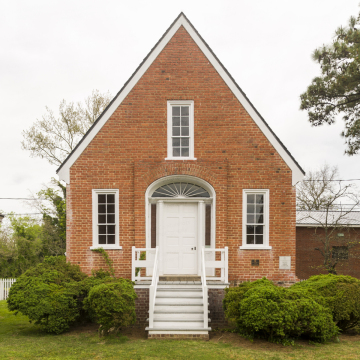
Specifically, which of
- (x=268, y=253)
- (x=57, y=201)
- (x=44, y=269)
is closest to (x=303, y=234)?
(x=268, y=253)

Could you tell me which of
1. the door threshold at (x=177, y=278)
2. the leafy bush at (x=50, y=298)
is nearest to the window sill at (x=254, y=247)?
the door threshold at (x=177, y=278)

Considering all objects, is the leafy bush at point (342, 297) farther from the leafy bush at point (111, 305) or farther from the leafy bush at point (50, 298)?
the leafy bush at point (50, 298)

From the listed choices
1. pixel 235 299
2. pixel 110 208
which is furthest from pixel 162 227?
pixel 235 299

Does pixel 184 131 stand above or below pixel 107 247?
above

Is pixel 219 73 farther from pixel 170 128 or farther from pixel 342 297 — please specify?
pixel 342 297

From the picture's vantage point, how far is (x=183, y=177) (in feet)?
39.5

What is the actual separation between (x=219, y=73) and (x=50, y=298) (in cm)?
830

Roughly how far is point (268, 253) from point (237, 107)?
4.74m

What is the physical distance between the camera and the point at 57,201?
2731 cm

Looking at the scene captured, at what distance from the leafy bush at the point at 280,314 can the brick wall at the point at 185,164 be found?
2.86 meters

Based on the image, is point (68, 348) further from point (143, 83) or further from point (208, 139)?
point (143, 83)

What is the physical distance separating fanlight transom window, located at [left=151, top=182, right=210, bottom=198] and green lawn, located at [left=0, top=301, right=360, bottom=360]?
14.0ft

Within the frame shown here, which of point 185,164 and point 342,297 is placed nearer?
point 342,297

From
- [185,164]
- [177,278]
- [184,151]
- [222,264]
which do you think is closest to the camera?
[222,264]
